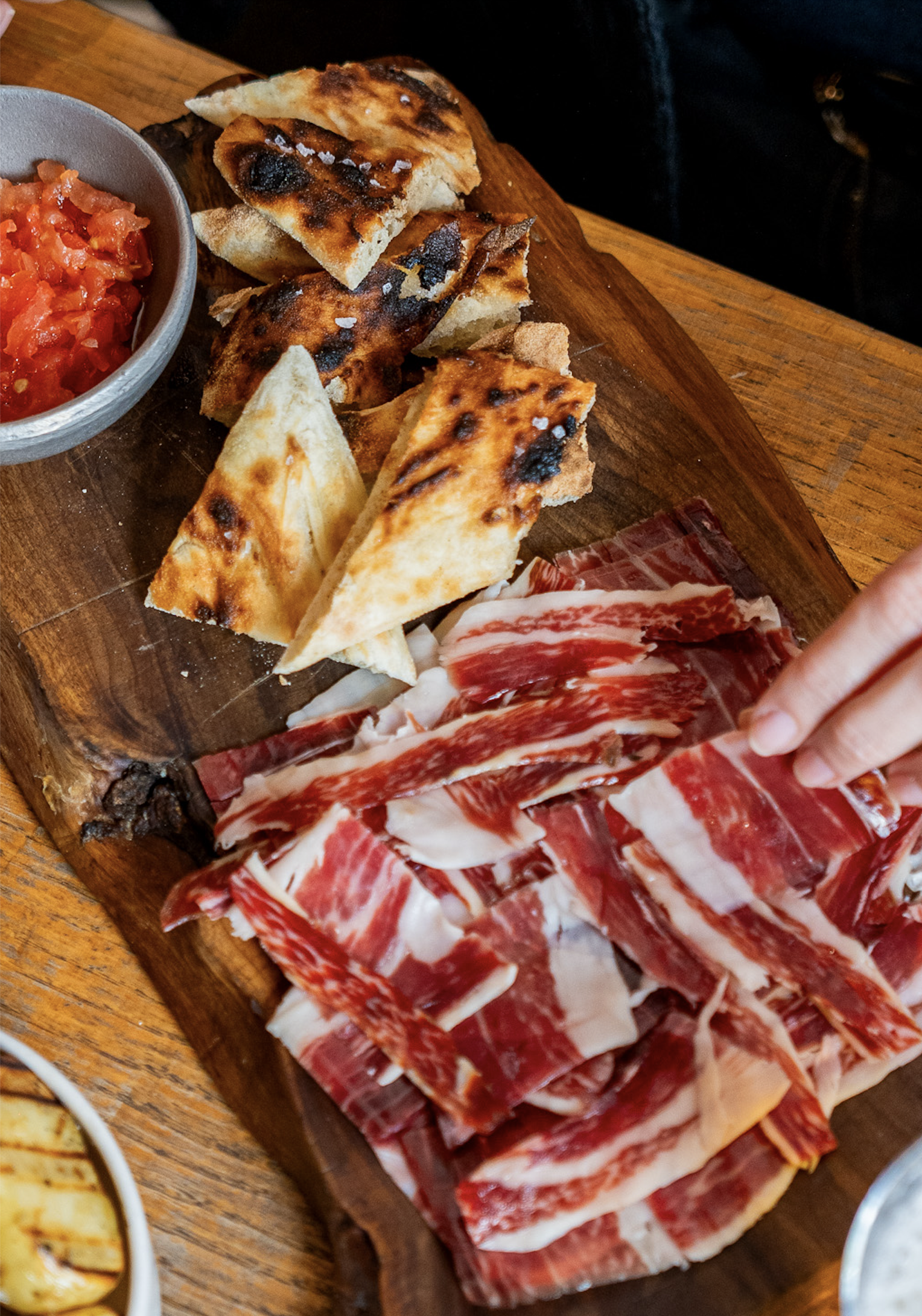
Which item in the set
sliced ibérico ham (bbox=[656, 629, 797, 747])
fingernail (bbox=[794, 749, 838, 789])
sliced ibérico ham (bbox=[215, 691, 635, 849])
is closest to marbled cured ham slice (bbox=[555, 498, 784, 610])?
sliced ibérico ham (bbox=[656, 629, 797, 747])

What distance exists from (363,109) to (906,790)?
1789 millimetres

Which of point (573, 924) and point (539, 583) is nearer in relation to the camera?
point (573, 924)

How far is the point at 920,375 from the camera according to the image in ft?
7.55

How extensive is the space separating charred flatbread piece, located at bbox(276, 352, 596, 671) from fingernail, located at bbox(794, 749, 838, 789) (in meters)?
0.63

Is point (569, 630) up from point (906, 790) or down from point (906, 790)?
down

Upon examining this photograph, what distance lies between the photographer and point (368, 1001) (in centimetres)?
166

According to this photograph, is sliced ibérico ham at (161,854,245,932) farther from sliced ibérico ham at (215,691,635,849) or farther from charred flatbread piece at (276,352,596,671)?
charred flatbread piece at (276,352,596,671)

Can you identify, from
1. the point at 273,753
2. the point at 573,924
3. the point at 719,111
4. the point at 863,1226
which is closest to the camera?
the point at 863,1226

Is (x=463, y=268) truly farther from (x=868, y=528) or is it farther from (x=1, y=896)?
(x=1, y=896)

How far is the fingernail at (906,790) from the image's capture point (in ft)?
5.97

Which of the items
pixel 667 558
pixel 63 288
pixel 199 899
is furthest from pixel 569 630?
pixel 63 288

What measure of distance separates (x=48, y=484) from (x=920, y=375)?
1908 mm

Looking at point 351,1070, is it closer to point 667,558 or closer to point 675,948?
point 675,948

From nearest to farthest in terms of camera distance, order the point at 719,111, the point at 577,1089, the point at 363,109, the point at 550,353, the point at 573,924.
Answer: the point at 577,1089 < the point at 573,924 < the point at 550,353 < the point at 363,109 < the point at 719,111
